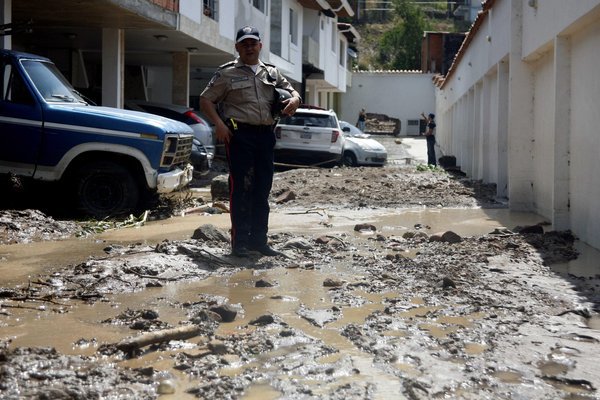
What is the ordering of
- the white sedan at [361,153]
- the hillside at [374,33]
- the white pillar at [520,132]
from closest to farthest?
the white pillar at [520,132]
the white sedan at [361,153]
the hillside at [374,33]

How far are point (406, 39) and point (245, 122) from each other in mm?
67071

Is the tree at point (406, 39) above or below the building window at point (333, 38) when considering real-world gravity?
above

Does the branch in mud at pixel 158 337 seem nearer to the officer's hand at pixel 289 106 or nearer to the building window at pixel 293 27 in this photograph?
the officer's hand at pixel 289 106

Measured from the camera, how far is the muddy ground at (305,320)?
4.18m

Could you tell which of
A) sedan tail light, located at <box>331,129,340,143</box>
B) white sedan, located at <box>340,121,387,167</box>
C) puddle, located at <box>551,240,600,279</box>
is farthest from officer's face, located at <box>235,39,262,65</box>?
white sedan, located at <box>340,121,387,167</box>

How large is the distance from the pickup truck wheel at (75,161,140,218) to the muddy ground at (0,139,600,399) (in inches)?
62.2

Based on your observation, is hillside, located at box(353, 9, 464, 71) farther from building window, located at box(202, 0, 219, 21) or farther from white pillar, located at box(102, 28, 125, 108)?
white pillar, located at box(102, 28, 125, 108)

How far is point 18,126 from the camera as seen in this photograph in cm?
1115

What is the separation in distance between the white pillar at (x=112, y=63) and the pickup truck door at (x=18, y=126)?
7.89 m

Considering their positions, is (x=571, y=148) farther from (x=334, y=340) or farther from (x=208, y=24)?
(x=208, y=24)

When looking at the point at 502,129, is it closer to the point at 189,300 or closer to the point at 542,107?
the point at 542,107

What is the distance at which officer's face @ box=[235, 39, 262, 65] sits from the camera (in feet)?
25.8

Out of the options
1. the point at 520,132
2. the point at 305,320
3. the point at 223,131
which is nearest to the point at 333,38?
the point at 520,132

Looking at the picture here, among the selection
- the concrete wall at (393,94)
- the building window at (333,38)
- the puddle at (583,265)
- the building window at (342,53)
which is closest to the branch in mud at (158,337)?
the puddle at (583,265)
